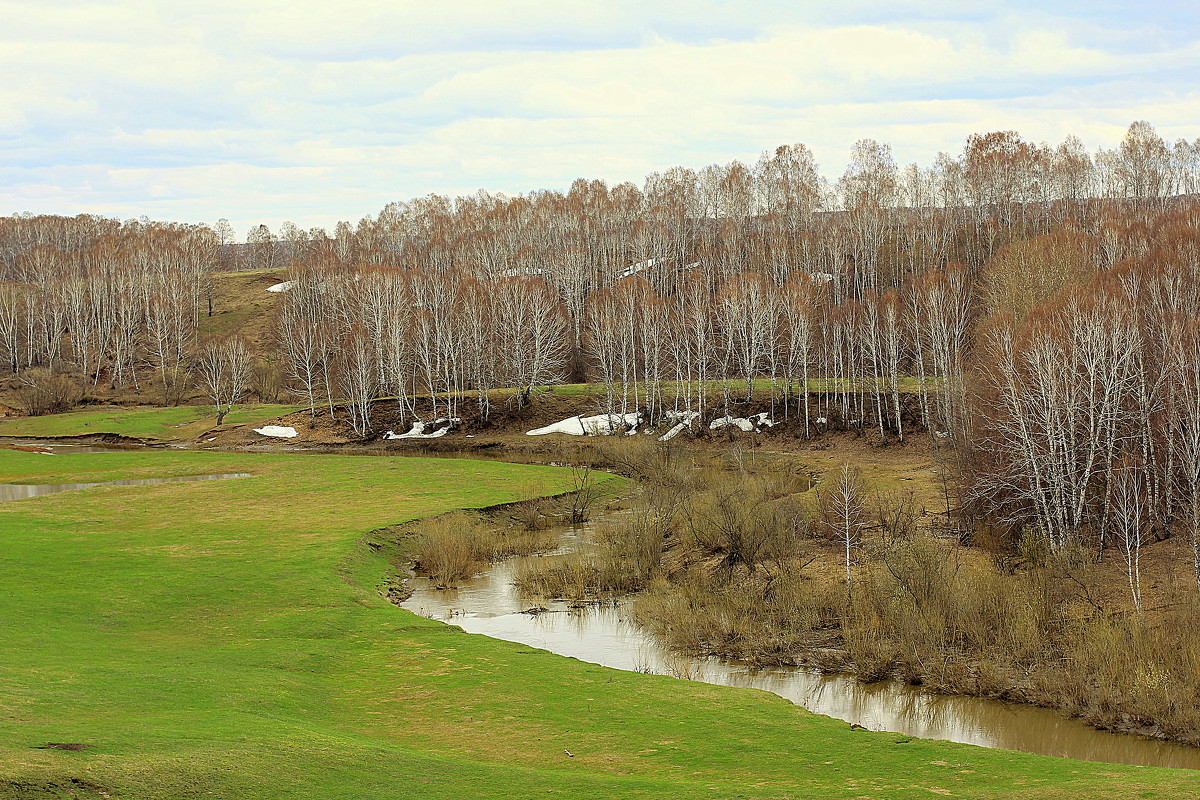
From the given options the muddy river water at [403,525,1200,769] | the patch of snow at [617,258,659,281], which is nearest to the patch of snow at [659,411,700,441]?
the patch of snow at [617,258,659,281]

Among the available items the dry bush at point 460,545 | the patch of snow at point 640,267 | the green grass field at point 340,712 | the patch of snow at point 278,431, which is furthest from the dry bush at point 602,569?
the patch of snow at point 640,267

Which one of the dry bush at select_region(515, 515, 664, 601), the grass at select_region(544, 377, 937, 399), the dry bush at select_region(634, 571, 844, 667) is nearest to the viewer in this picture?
the dry bush at select_region(634, 571, 844, 667)

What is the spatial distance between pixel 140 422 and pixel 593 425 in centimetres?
4592

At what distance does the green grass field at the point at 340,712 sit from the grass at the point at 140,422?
53.4 metres

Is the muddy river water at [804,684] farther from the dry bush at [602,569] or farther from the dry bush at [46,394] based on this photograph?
the dry bush at [46,394]

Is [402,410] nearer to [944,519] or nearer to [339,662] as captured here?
[944,519]

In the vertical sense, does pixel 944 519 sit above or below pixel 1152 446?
below

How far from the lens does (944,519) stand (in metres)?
36.2

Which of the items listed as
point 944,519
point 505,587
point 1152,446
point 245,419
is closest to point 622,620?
point 505,587

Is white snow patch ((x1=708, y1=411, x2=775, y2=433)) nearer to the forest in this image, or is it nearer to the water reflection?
the forest

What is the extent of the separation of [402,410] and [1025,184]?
8895 centimetres

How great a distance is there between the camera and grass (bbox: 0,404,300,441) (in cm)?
8181

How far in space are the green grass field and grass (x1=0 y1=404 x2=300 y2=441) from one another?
2101 inches

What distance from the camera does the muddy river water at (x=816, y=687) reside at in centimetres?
1698
